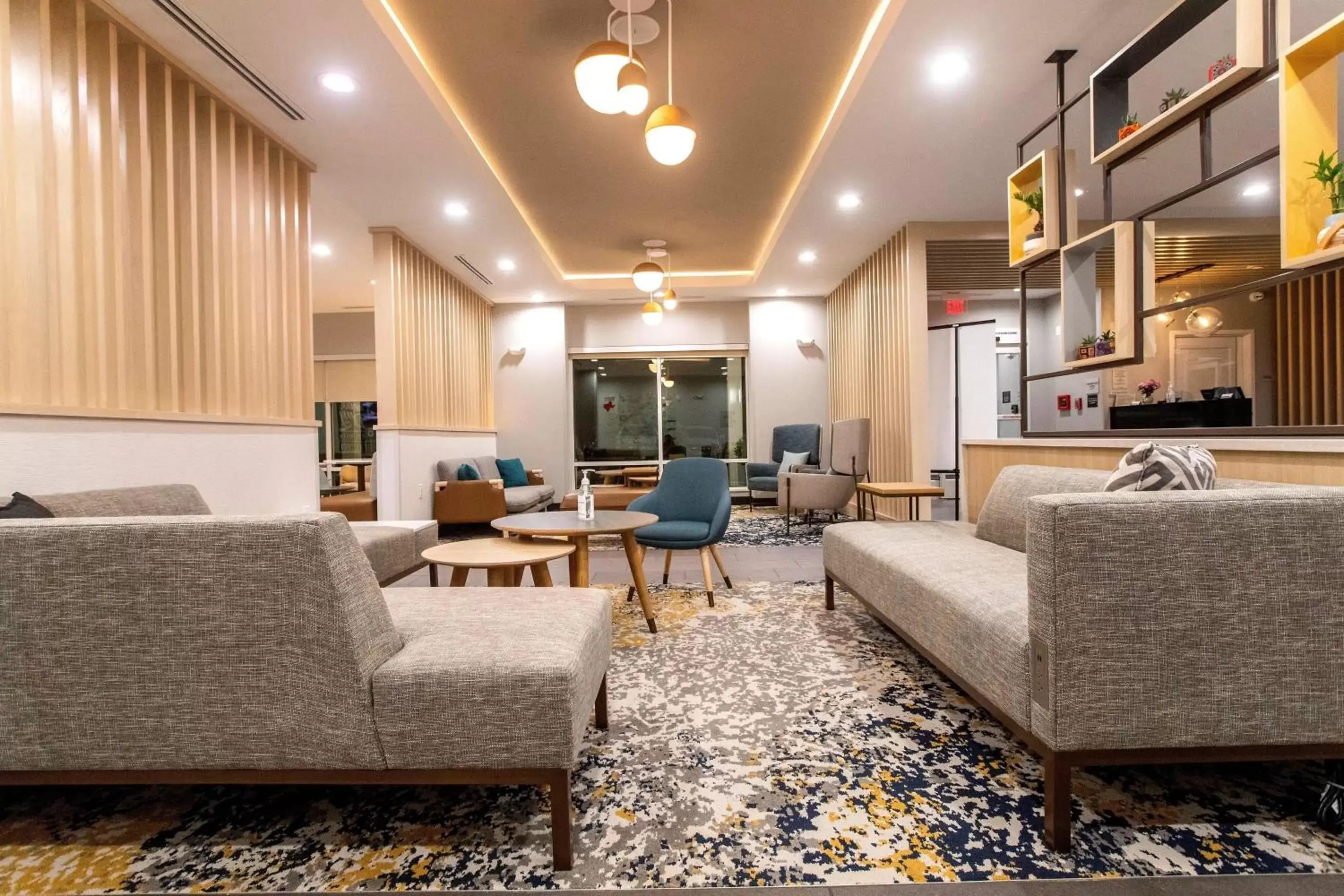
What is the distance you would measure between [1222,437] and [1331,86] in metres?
1.24

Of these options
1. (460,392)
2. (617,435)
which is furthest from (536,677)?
(617,435)

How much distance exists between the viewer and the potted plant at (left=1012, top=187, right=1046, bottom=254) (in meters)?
3.39

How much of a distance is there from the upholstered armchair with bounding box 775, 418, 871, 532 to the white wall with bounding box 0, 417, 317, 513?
4.26 metres

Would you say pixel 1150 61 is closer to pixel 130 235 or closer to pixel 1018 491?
pixel 1018 491

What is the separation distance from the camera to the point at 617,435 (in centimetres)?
884

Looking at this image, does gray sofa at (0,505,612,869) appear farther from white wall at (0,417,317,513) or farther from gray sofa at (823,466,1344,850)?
gray sofa at (823,466,1344,850)

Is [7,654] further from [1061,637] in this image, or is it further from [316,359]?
[316,359]

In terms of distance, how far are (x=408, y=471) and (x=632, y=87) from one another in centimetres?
419

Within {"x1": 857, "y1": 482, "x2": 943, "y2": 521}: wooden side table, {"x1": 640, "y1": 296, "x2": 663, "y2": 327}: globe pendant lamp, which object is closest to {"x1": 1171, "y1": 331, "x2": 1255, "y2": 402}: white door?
{"x1": 857, "y1": 482, "x2": 943, "y2": 521}: wooden side table

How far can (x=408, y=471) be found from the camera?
5484 mm

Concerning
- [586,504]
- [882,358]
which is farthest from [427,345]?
[882,358]

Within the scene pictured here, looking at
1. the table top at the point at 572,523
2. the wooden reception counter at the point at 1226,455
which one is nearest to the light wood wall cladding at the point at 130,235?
the table top at the point at 572,523

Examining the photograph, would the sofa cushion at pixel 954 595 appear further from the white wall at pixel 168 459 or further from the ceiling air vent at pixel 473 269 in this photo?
the ceiling air vent at pixel 473 269

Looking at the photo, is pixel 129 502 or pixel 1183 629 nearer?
pixel 1183 629
